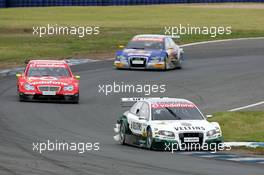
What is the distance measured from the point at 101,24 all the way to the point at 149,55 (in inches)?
785

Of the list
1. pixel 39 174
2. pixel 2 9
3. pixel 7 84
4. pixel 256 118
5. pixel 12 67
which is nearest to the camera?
pixel 39 174

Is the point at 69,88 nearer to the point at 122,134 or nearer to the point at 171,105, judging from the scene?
the point at 122,134

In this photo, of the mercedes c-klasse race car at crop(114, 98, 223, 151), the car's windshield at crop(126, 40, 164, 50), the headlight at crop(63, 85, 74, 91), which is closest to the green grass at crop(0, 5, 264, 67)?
the car's windshield at crop(126, 40, 164, 50)

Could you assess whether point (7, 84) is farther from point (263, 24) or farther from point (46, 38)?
point (263, 24)

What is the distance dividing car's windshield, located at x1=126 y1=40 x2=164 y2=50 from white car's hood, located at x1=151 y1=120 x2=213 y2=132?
1781 centimetres

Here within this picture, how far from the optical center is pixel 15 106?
29.2m

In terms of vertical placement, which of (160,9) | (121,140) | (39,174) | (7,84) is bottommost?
(160,9)

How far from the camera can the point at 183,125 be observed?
2067 cm

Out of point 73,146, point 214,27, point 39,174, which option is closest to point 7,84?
point 73,146

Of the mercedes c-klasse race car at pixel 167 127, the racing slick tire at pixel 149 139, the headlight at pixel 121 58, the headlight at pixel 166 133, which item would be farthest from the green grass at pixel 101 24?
the headlight at pixel 166 133

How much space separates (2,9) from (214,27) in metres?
15.8

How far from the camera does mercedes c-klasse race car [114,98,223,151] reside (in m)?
20.4

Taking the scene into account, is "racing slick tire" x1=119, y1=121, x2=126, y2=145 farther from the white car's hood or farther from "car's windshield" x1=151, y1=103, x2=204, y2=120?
the white car's hood

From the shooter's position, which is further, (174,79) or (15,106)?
(174,79)
